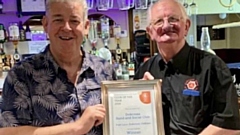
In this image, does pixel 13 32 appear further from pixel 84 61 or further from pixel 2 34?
pixel 84 61

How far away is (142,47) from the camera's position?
11.7 feet

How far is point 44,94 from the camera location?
1.42 metres

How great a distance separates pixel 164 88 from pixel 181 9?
395 mm

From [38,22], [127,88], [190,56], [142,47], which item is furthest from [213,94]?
[38,22]

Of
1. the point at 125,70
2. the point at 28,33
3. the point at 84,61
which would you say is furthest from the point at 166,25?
the point at 28,33

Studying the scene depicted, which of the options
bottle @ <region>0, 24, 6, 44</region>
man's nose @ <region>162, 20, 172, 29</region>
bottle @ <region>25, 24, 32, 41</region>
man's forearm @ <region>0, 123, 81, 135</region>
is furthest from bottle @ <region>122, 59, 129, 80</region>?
man's forearm @ <region>0, 123, 81, 135</region>

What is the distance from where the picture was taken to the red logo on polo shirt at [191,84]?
61.3 inches

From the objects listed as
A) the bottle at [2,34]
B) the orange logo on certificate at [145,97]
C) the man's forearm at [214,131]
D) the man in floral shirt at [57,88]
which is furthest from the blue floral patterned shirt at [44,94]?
the bottle at [2,34]

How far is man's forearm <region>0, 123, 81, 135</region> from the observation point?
134 centimetres

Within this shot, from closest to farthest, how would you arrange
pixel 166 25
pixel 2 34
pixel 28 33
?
1. pixel 166 25
2. pixel 2 34
3. pixel 28 33

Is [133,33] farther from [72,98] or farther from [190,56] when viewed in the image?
[72,98]

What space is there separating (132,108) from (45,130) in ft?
1.29

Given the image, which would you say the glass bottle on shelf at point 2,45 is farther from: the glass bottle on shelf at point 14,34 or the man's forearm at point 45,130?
the man's forearm at point 45,130

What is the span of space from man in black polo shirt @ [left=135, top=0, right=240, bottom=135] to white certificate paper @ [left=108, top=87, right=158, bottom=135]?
0.14 metres
